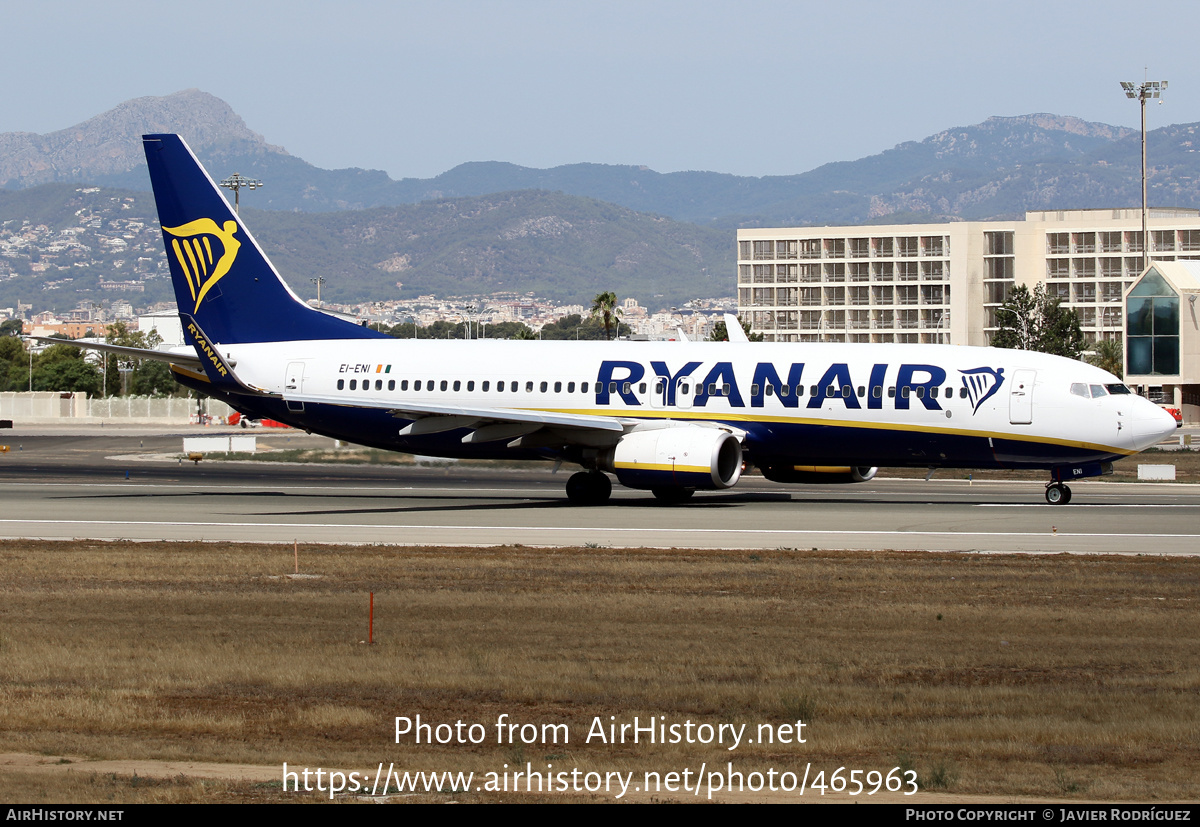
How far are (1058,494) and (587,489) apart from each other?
42.7 ft

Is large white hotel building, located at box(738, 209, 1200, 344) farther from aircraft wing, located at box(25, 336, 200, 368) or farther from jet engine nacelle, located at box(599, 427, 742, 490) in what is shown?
jet engine nacelle, located at box(599, 427, 742, 490)

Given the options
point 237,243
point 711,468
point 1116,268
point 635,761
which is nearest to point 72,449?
point 237,243

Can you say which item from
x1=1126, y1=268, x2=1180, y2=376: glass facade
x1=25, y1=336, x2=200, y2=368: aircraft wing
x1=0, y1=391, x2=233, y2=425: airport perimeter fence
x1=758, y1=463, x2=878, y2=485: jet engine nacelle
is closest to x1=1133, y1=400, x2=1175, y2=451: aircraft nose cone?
x1=758, y1=463, x2=878, y2=485: jet engine nacelle

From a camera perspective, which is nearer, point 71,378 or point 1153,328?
point 1153,328

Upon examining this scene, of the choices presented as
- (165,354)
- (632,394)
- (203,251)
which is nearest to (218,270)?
(203,251)

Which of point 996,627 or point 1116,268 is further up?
point 1116,268

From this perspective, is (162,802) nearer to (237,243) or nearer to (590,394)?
(590,394)

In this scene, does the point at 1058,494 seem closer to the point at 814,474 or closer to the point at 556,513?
the point at 814,474

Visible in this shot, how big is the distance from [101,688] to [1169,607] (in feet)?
48.6

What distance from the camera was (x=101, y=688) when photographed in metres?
14.8

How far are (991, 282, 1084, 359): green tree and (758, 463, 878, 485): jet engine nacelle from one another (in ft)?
221

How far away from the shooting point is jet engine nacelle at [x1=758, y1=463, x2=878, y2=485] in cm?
4047

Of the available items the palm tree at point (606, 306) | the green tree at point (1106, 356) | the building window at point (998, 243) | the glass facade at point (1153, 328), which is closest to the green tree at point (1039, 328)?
the glass facade at point (1153, 328)

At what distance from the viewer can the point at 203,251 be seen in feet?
145
